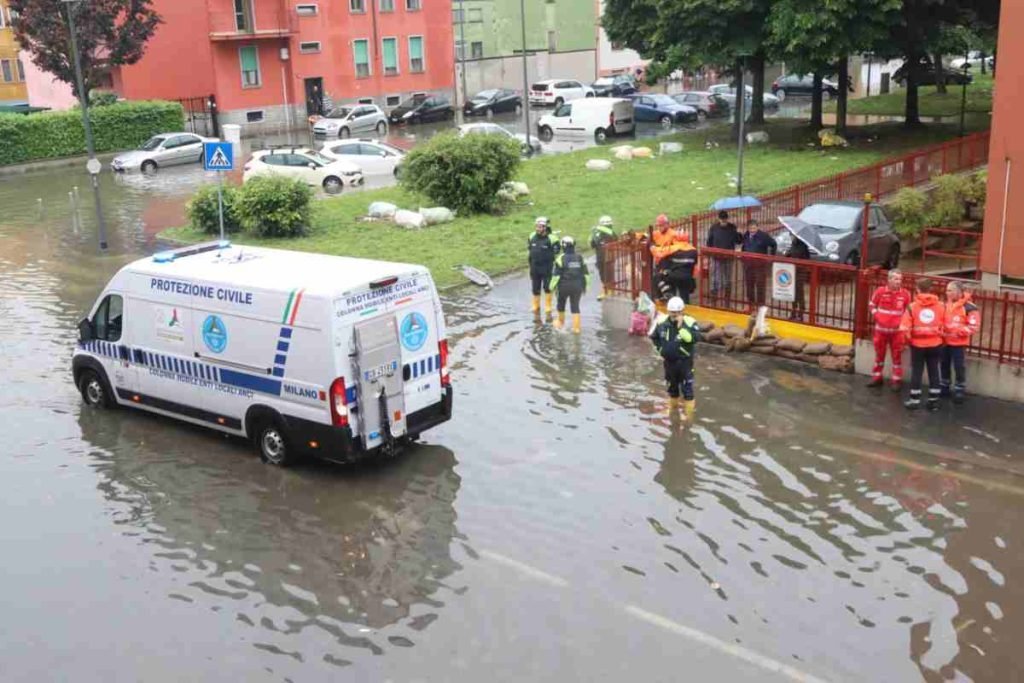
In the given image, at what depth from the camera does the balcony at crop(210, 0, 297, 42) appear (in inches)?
1931

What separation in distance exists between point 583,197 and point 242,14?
29.7 meters

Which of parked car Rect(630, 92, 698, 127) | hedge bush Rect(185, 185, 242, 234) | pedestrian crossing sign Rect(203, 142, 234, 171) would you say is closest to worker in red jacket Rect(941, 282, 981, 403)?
pedestrian crossing sign Rect(203, 142, 234, 171)

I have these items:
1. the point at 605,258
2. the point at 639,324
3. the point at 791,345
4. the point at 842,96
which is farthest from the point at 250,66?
the point at 791,345

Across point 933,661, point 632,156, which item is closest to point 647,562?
point 933,661

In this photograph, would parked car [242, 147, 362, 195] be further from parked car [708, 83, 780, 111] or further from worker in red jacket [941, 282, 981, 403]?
parked car [708, 83, 780, 111]

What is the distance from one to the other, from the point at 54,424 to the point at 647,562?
26.8 ft

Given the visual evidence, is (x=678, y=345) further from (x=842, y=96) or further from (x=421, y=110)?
(x=421, y=110)

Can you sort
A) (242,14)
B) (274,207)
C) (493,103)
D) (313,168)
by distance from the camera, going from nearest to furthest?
(274,207) < (313,168) < (242,14) < (493,103)

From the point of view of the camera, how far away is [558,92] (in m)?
56.1

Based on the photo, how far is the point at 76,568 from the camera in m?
9.50

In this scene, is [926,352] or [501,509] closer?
[501,509]

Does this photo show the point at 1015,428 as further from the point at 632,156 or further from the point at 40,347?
the point at 632,156

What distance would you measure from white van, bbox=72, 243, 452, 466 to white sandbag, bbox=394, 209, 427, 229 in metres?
11.5

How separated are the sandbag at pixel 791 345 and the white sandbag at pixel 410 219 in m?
11.5
